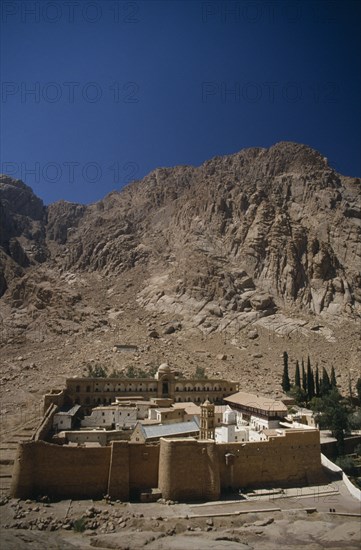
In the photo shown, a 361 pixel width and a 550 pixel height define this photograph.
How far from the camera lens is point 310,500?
89.1ft

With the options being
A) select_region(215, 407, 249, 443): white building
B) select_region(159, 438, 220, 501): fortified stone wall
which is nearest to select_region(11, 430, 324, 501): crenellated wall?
select_region(159, 438, 220, 501): fortified stone wall

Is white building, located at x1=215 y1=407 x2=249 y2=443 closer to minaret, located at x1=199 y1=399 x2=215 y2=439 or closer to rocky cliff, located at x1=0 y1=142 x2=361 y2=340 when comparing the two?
minaret, located at x1=199 y1=399 x2=215 y2=439

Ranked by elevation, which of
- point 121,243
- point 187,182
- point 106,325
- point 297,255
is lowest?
point 106,325

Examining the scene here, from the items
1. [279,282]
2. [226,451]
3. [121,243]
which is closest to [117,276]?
[121,243]

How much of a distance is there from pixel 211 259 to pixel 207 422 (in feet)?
168

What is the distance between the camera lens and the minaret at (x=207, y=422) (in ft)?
109

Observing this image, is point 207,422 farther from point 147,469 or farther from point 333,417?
point 333,417

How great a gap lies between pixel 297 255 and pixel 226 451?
58904mm

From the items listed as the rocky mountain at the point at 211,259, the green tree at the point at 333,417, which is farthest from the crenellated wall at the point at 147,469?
the rocky mountain at the point at 211,259

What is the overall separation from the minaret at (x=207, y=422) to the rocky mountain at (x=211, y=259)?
104 ft

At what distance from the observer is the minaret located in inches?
1309

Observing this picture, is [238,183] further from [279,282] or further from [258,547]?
[258,547]

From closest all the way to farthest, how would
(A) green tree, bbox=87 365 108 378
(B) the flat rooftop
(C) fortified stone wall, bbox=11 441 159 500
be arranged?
(C) fortified stone wall, bbox=11 441 159 500 → (B) the flat rooftop → (A) green tree, bbox=87 365 108 378

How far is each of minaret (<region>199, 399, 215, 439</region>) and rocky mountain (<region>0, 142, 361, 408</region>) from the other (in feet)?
104
